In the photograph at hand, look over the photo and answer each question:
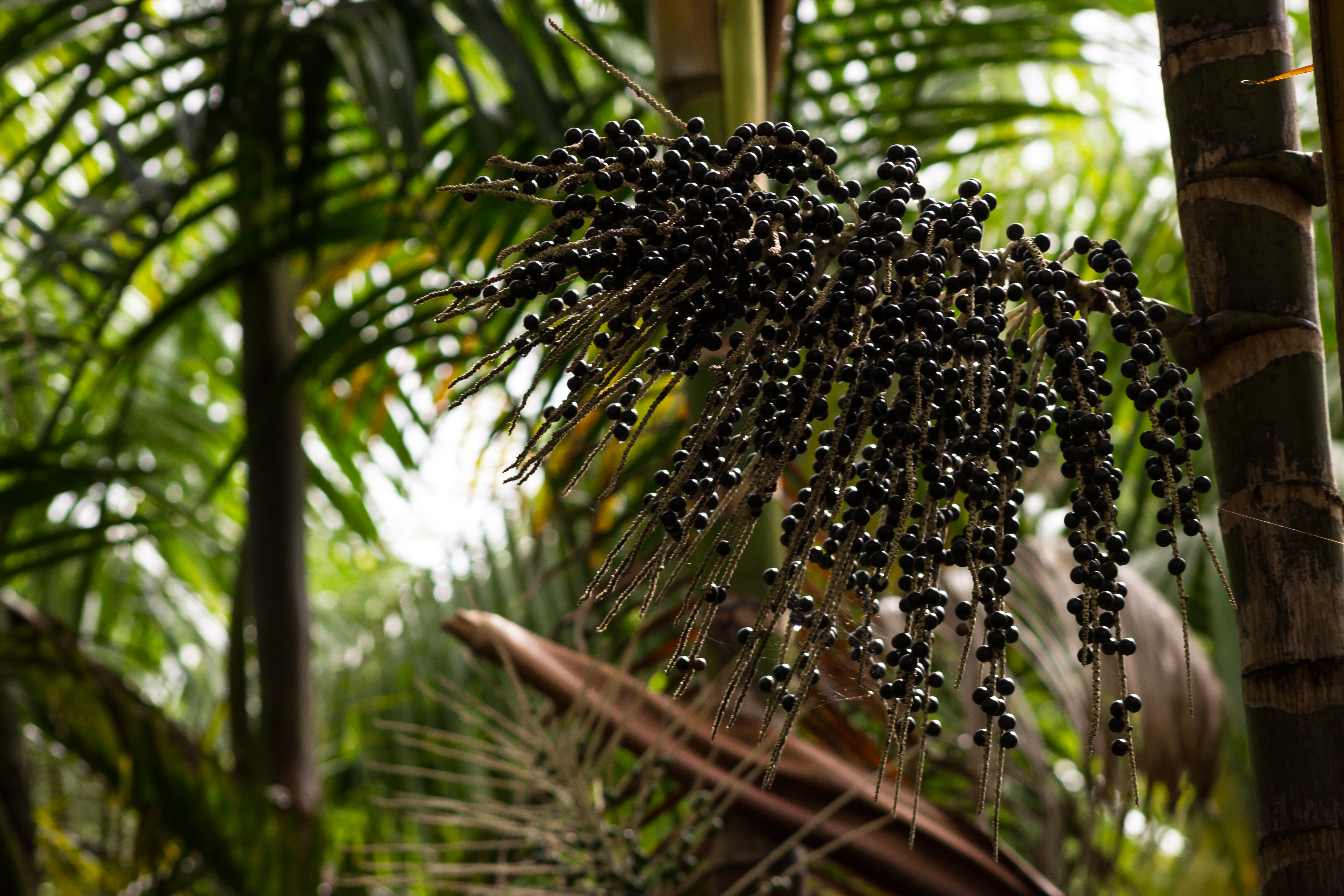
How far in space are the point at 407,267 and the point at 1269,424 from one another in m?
1.94

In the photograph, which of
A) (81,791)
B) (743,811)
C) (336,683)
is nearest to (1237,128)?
(743,811)

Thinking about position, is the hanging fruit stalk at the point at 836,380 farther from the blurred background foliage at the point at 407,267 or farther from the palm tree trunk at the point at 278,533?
the palm tree trunk at the point at 278,533

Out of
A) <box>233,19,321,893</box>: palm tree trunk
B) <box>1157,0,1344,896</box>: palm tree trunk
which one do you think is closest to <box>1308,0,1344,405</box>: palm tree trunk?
<box>1157,0,1344,896</box>: palm tree trunk

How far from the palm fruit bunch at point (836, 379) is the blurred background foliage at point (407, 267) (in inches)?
24.6

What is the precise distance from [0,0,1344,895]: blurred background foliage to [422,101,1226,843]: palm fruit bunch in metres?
0.63

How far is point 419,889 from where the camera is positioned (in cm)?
217

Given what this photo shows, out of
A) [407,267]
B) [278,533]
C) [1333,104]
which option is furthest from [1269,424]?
[407,267]

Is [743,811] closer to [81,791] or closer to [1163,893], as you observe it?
Result: [1163,893]

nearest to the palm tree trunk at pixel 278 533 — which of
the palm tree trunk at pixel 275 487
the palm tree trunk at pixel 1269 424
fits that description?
the palm tree trunk at pixel 275 487

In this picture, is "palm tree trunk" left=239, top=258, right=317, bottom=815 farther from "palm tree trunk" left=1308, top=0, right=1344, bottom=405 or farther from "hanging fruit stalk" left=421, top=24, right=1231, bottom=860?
"palm tree trunk" left=1308, top=0, right=1344, bottom=405

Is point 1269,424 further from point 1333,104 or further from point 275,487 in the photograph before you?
point 275,487

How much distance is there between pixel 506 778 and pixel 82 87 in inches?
48.8

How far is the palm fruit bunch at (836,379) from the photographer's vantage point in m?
0.65

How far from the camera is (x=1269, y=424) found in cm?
70
